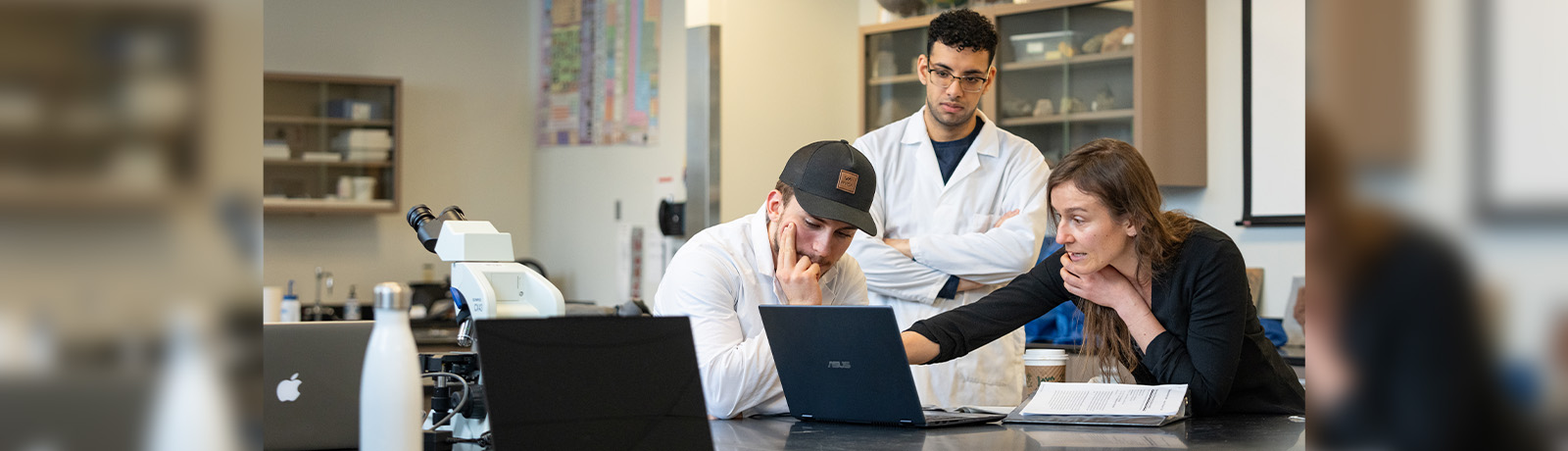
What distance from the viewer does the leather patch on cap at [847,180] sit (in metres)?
2.16

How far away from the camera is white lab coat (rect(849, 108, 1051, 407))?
2.89 meters

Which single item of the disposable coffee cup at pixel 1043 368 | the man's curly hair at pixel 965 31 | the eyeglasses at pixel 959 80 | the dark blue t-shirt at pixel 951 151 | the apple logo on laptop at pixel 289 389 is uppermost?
the man's curly hair at pixel 965 31

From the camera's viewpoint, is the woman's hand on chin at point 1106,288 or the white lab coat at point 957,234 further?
the white lab coat at point 957,234

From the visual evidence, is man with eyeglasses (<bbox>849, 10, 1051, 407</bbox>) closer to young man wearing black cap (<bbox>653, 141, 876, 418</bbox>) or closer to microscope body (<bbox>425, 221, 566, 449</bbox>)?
young man wearing black cap (<bbox>653, 141, 876, 418</bbox>)

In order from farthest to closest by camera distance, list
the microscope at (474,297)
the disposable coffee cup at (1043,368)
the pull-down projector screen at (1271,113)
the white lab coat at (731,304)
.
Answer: the pull-down projector screen at (1271,113)
the disposable coffee cup at (1043,368)
the white lab coat at (731,304)
the microscope at (474,297)

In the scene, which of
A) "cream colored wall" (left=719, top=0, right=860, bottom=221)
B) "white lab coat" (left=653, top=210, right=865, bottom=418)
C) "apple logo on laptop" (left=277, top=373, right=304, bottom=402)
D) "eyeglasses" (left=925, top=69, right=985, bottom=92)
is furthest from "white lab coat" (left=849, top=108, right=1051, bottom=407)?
"cream colored wall" (left=719, top=0, right=860, bottom=221)

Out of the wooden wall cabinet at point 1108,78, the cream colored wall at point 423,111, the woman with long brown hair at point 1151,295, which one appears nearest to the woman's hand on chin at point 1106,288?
the woman with long brown hair at point 1151,295

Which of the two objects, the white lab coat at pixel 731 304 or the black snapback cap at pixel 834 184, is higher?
the black snapback cap at pixel 834 184

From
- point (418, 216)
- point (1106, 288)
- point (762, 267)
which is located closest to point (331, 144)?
point (762, 267)

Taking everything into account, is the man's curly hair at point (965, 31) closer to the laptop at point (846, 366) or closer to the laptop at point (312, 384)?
the laptop at point (846, 366)

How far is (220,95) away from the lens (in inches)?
18.1

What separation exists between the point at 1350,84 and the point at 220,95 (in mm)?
394

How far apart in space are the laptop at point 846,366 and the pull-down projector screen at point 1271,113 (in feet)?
8.43

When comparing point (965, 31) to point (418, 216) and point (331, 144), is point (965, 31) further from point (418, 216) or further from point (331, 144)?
point (331, 144)
